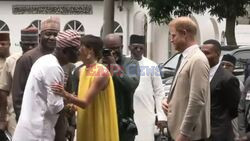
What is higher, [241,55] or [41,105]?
[41,105]

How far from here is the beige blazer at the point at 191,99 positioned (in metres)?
5.70

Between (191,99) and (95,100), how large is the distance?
95 centimetres

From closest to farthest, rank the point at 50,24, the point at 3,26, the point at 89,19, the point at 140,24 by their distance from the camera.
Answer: the point at 50,24
the point at 140,24
the point at 89,19
the point at 3,26

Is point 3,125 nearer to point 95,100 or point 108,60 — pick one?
point 108,60

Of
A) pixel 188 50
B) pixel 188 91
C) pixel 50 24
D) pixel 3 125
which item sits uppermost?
pixel 50 24

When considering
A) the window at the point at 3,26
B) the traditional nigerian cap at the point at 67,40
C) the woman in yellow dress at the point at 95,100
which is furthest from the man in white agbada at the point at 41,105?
the window at the point at 3,26

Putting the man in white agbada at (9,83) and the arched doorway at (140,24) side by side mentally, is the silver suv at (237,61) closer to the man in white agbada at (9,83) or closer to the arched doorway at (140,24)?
the man in white agbada at (9,83)

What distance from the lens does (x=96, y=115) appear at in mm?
6152

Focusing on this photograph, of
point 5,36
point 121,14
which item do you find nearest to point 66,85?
point 5,36

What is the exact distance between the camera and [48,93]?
557 centimetres

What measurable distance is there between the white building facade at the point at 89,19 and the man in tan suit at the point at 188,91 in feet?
102

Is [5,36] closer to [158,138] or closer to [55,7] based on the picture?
[158,138]

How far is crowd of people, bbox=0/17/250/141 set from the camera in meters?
5.62

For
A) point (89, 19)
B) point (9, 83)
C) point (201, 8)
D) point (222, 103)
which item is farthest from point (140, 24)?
point (222, 103)
